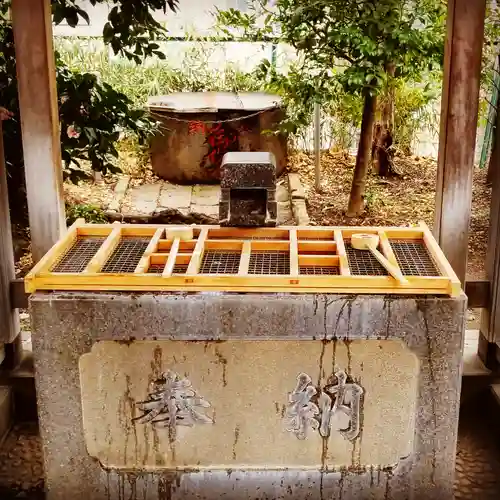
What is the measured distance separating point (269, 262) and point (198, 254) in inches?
11.5

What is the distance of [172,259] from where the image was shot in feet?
8.93

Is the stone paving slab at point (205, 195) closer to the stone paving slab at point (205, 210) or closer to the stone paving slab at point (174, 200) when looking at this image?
the stone paving slab at point (174, 200)

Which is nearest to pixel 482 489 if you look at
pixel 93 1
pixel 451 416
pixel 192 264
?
pixel 451 416

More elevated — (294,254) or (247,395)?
(294,254)

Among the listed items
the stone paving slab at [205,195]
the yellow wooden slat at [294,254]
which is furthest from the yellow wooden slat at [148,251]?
the stone paving slab at [205,195]

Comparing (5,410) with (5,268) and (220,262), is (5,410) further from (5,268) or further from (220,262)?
(220,262)

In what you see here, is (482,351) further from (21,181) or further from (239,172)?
(21,181)

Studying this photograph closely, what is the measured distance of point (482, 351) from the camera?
3.60 metres

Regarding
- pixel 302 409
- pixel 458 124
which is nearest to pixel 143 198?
pixel 458 124

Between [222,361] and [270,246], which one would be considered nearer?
[222,361]

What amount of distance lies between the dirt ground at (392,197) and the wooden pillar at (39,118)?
398 centimetres

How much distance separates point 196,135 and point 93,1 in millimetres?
4214

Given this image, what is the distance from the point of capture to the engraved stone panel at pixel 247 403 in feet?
8.59

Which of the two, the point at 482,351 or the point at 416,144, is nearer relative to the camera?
the point at 482,351
